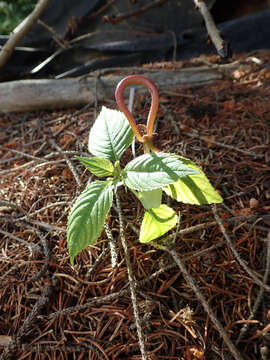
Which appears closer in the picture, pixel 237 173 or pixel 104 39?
Result: pixel 237 173

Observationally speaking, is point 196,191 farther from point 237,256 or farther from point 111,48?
point 111,48

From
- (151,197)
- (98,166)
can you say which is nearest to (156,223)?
(151,197)

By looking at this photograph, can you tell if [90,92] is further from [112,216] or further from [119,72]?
[112,216]

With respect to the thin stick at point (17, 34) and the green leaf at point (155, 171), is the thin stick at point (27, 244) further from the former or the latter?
the thin stick at point (17, 34)

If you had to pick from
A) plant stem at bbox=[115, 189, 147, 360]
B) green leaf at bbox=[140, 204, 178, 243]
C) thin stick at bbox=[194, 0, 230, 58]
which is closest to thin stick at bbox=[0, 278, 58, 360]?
plant stem at bbox=[115, 189, 147, 360]

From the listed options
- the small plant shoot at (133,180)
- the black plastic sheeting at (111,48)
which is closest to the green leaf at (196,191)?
the small plant shoot at (133,180)

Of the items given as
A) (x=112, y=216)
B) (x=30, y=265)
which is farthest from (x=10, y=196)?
(x=112, y=216)
